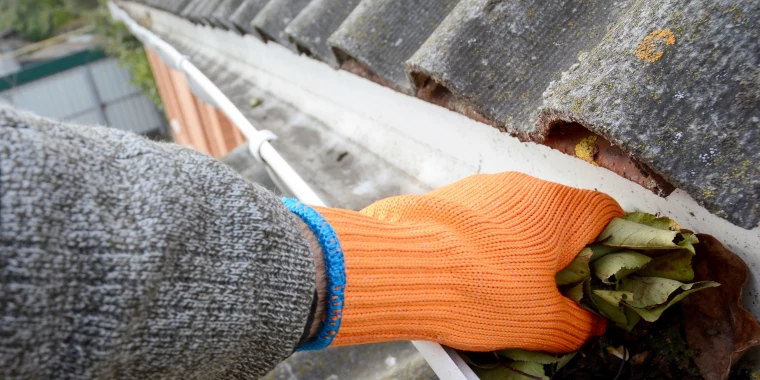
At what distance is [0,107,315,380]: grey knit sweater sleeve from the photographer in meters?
0.55

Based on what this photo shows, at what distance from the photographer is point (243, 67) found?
3424 mm

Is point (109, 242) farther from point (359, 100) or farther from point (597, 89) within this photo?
point (359, 100)

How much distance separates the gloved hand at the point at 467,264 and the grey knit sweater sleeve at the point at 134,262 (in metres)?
0.11

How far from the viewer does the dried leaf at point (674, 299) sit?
0.95 meters

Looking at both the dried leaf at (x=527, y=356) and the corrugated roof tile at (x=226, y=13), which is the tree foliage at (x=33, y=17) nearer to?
the corrugated roof tile at (x=226, y=13)

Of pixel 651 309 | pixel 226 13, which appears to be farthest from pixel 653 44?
pixel 226 13

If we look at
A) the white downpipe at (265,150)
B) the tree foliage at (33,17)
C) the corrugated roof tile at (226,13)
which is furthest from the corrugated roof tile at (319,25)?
the tree foliage at (33,17)

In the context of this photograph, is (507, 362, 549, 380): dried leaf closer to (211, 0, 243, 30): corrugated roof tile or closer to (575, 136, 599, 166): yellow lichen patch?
(575, 136, 599, 166): yellow lichen patch

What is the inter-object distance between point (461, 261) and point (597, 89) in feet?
1.14

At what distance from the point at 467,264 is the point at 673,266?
0.37 m

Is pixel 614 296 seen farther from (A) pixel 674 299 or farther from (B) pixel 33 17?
(B) pixel 33 17

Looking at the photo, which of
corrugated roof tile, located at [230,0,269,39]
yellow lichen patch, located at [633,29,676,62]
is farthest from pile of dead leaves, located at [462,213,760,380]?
corrugated roof tile, located at [230,0,269,39]

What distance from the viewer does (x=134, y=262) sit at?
2.00ft

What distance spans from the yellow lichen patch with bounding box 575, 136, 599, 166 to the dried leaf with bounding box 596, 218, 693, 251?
0.18m
